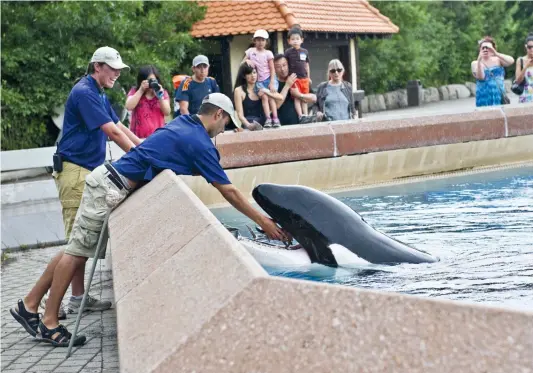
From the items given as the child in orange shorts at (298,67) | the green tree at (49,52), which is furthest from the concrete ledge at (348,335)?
the green tree at (49,52)

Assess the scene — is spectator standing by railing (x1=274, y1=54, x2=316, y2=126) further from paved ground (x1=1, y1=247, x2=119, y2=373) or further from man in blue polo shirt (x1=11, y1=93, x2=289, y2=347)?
man in blue polo shirt (x1=11, y1=93, x2=289, y2=347)


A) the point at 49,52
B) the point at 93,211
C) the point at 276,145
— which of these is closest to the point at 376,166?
the point at 276,145

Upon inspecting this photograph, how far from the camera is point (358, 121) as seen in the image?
10992 mm

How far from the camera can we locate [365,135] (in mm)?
10703

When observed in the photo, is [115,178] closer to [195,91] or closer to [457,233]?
[457,233]

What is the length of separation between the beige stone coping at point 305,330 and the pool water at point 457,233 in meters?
2.89

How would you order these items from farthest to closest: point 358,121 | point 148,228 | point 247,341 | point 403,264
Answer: point 358,121
point 403,264
point 148,228
point 247,341

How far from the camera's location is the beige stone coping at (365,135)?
1003cm

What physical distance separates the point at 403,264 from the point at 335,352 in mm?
3806

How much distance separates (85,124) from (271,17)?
66.8ft

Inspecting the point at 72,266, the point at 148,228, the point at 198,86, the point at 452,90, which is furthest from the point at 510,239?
the point at 452,90

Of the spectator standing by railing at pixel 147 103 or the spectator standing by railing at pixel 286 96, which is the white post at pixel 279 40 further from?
the spectator standing by railing at pixel 147 103

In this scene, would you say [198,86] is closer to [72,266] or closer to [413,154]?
[413,154]

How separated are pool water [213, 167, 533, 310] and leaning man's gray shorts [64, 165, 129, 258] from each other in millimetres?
1125
